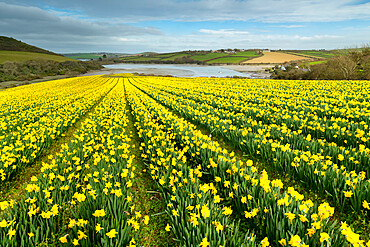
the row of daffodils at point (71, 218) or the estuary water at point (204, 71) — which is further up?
the estuary water at point (204, 71)

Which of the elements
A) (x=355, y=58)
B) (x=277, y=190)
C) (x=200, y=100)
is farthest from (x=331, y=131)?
(x=355, y=58)

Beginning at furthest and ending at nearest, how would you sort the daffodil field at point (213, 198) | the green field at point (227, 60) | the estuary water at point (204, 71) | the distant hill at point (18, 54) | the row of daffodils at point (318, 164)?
the green field at point (227, 60), the distant hill at point (18, 54), the estuary water at point (204, 71), the row of daffodils at point (318, 164), the daffodil field at point (213, 198)

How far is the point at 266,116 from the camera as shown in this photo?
8.85m

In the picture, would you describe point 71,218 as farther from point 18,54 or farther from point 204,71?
point 18,54

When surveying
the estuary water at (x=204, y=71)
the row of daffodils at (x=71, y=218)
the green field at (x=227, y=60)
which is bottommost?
the row of daffodils at (x=71, y=218)

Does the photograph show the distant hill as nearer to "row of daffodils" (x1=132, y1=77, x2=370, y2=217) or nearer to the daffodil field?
the daffodil field

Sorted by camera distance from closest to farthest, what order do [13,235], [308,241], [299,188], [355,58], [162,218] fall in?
[308,241]
[13,235]
[162,218]
[299,188]
[355,58]

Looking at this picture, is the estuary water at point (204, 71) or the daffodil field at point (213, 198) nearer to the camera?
the daffodil field at point (213, 198)

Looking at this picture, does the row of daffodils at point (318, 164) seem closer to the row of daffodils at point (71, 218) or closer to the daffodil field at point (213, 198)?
the daffodil field at point (213, 198)

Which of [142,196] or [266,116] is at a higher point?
[266,116]

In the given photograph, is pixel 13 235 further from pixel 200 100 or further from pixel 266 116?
pixel 200 100

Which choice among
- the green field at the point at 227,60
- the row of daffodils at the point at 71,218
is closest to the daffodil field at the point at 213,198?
the row of daffodils at the point at 71,218

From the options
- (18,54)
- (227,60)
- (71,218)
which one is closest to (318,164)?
(71,218)

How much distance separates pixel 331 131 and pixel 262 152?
2.80 m
